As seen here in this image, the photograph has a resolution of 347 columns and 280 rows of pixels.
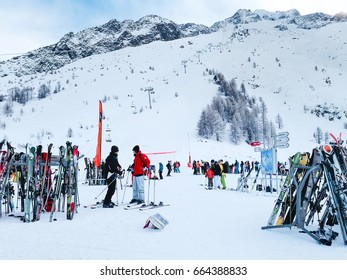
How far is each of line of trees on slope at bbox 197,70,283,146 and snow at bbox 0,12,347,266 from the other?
6.09ft

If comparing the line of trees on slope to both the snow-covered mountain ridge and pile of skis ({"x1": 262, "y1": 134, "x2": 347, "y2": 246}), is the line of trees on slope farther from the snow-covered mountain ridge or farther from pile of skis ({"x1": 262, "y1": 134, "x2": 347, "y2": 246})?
the snow-covered mountain ridge

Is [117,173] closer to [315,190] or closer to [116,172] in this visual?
[116,172]

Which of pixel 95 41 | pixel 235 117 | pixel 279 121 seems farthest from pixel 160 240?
pixel 95 41

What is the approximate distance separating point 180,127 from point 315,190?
39.5 meters

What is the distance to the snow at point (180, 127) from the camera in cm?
546

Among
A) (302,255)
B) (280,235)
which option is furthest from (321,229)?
(302,255)

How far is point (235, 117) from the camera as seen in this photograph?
52.1 m

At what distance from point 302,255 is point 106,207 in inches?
243

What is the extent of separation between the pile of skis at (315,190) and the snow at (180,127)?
0.87 ft

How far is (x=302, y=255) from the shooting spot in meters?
5.01

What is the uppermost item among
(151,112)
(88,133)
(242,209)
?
(151,112)

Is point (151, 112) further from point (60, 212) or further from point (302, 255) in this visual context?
point (302, 255)

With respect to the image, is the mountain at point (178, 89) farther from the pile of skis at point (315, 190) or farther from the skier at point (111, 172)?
the pile of skis at point (315, 190)

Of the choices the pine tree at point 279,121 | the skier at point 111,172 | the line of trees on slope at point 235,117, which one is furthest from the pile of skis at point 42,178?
the pine tree at point 279,121
